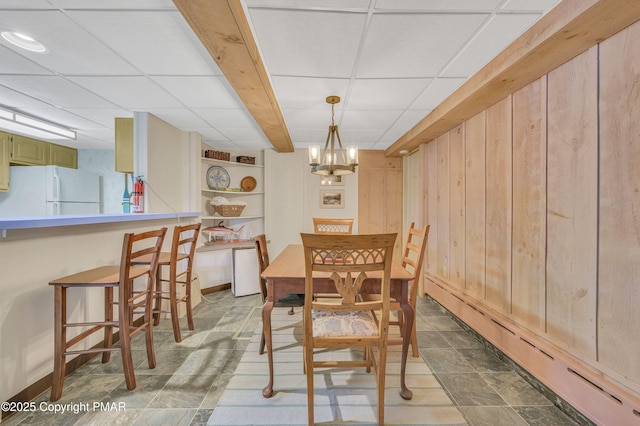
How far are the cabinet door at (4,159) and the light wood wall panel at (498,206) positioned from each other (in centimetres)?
576

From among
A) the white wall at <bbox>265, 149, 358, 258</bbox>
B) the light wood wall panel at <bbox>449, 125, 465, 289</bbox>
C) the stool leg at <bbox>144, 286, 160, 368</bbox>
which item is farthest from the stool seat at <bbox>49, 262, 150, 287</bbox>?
the light wood wall panel at <bbox>449, 125, 465, 289</bbox>

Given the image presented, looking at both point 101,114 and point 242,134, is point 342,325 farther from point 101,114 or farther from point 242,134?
point 101,114

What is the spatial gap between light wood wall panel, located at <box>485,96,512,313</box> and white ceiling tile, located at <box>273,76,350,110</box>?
1.34 meters

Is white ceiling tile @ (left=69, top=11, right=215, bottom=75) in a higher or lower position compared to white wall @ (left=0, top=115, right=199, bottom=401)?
higher

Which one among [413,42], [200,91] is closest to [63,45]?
[200,91]

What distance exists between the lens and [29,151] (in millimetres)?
3574

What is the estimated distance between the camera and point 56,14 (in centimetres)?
136

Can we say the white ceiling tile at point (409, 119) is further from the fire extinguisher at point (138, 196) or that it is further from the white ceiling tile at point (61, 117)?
the white ceiling tile at point (61, 117)

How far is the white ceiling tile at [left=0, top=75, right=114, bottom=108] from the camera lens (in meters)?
2.04

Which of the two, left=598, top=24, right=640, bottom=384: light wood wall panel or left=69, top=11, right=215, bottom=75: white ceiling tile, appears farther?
left=69, top=11, right=215, bottom=75: white ceiling tile

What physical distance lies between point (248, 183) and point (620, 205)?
4.14 metres

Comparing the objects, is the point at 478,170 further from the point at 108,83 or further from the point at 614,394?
the point at 108,83

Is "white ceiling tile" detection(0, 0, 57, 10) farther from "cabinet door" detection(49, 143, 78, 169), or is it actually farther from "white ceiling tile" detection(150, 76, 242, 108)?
"cabinet door" detection(49, 143, 78, 169)

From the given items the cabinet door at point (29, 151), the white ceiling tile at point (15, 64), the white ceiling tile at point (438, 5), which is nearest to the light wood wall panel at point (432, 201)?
the white ceiling tile at point (438, 5)
